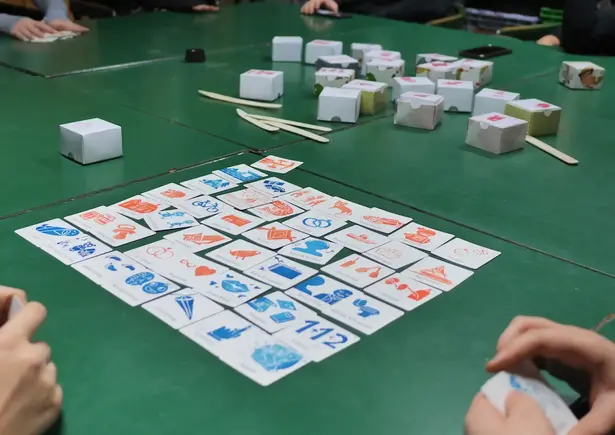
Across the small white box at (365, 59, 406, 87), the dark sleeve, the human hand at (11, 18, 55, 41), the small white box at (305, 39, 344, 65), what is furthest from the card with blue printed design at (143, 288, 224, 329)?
the dark sleeve

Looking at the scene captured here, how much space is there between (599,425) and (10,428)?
0.54 m

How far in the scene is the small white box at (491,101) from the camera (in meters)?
1.83

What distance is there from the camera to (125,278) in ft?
3.35

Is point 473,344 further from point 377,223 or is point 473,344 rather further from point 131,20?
point 131,20

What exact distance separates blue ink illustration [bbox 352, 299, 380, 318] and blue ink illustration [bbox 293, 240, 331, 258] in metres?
0.14

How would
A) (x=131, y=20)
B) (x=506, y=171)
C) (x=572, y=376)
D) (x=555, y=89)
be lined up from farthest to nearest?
(x=131, y=20)
(x=555, y=89)
(x=506, y=171)
(x=572, y=376)

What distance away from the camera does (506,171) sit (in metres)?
1.52

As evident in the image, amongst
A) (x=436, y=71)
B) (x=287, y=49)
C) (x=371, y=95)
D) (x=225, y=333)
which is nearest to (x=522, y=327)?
(x=225, y=333)

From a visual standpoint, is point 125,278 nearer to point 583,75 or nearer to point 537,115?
point 537,115

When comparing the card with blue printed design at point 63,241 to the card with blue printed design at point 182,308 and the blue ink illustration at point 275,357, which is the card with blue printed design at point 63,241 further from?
the blue ink illustration at point 275,357

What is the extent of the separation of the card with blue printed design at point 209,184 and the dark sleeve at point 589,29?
1833mm

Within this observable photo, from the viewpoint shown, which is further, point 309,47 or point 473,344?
point 309,47

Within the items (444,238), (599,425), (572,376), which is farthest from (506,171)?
(599,425)

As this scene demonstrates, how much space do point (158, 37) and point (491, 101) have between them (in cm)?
147
